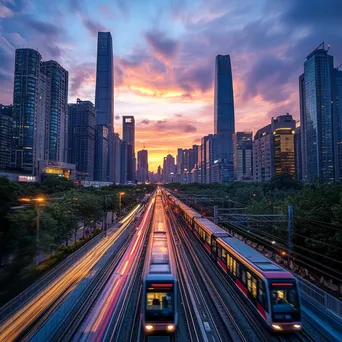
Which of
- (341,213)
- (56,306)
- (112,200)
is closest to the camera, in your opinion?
(56,306)

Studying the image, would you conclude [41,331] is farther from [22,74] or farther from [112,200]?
[22,74]

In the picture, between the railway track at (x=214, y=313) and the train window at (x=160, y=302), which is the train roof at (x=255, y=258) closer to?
the railway track at (x=214, y=313)

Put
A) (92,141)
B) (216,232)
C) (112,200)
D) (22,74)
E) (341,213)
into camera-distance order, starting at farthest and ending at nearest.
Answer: (92,141)
(22,74)
(112,200)
(216,232)
(341,213)

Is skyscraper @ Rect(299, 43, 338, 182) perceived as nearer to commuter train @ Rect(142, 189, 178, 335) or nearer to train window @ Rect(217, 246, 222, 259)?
train window @ Rect(217, 246, 222, 259)

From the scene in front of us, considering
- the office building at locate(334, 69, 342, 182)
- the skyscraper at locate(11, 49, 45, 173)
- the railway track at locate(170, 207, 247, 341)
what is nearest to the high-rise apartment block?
the skyscraper at locate(11, 49, 45, 173)

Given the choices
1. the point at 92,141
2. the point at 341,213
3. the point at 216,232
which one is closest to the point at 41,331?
the point at 216,232

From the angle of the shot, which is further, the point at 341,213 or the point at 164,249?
the point at 341,213

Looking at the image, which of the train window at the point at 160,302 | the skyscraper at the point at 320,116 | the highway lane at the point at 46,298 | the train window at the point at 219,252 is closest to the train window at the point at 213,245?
the train window at the point at 219,252
